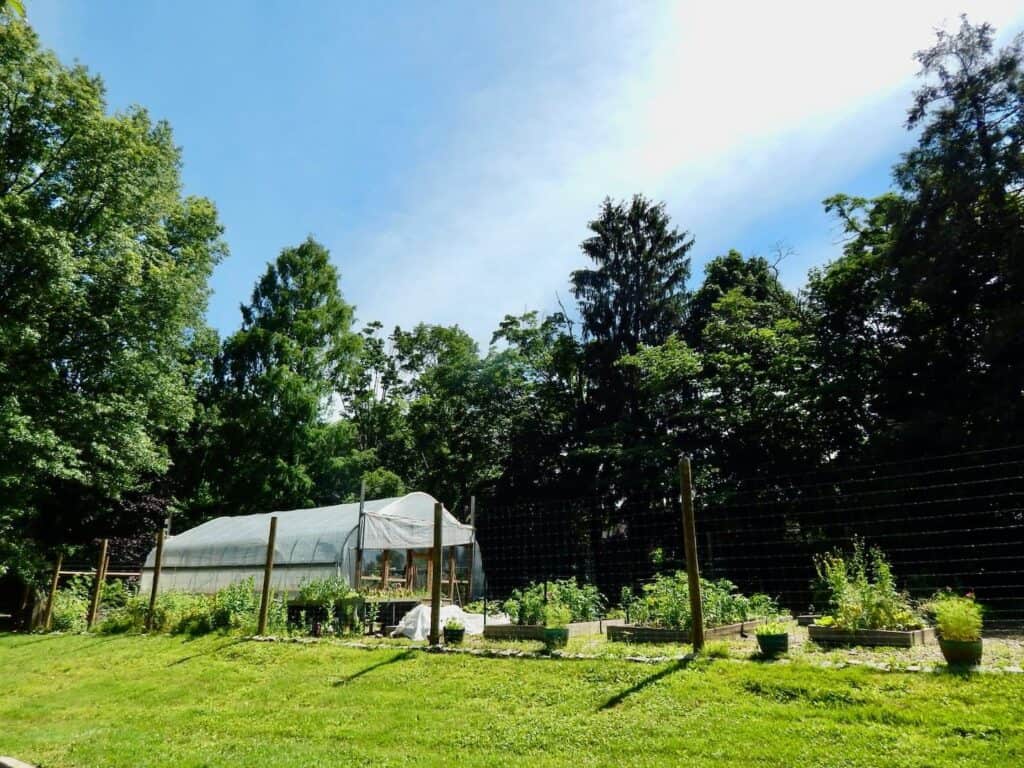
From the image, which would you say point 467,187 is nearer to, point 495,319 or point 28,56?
point 28,56

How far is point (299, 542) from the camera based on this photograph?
15633mm

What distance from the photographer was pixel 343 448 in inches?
1112

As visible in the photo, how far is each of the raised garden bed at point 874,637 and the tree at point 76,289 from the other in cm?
1589

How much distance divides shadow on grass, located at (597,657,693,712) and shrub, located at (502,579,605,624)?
8.76 feet

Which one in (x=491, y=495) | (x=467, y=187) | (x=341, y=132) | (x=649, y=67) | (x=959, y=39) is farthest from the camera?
(x=491, y=495)

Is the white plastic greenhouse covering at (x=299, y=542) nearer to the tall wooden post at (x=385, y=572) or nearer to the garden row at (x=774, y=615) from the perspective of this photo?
the tall wooden post at (x=385, y=572)

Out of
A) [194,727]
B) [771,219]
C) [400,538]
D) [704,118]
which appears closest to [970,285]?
[771,219]

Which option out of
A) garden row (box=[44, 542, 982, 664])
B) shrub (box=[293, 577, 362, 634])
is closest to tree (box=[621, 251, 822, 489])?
garden row (box=[44, 542, 982, 664])

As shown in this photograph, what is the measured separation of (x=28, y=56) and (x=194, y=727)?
17.5m

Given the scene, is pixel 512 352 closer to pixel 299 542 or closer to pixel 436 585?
pixel 299 542

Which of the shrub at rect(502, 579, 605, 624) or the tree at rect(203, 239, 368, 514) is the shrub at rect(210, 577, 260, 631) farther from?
the tree at rect(203, 239, 368, 514)

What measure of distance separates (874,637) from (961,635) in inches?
51.1

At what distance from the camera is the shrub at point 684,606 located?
740 centimetres

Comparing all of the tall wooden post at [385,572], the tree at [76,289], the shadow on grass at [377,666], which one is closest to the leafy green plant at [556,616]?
the shadow on grass at [377,666]
